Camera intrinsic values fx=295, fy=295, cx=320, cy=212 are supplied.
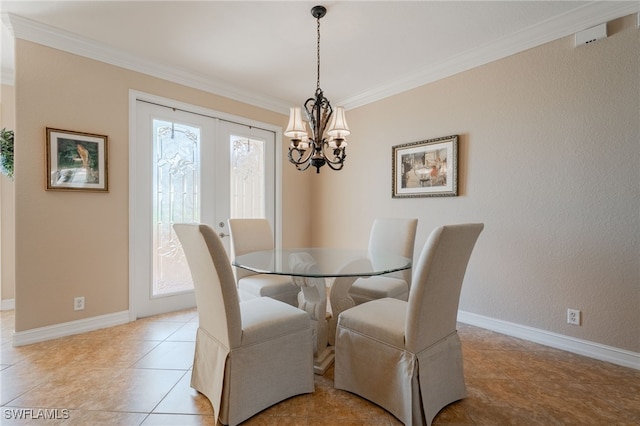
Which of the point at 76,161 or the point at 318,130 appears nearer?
the point at 318,130

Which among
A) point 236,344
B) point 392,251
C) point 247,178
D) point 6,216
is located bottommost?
point 236,344

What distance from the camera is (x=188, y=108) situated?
330 cm

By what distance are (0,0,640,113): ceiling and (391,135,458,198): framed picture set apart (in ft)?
2.35

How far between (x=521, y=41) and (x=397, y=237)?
2.00 metres

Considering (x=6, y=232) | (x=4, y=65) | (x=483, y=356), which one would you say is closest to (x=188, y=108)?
(x=4, y=65)

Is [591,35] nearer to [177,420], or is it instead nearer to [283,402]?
[283,402]

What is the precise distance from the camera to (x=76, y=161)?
2.64m

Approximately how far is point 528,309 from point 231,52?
3.57 metres

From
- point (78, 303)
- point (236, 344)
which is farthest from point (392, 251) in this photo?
point (78, 303)

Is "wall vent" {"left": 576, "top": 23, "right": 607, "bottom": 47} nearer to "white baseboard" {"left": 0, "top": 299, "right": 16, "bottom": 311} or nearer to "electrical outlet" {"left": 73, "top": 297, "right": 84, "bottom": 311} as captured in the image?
"electrical outlet" {"left": 73, "top": 297, "right": 84, "bottom": 311}

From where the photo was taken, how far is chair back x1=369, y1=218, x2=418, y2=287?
268cm

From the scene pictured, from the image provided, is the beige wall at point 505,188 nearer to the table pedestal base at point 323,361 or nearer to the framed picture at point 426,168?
the framed picture at point 426,168

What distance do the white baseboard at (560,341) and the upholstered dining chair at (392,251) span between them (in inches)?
33.7

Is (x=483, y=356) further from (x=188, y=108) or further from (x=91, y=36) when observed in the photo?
(x=91, y=36)
